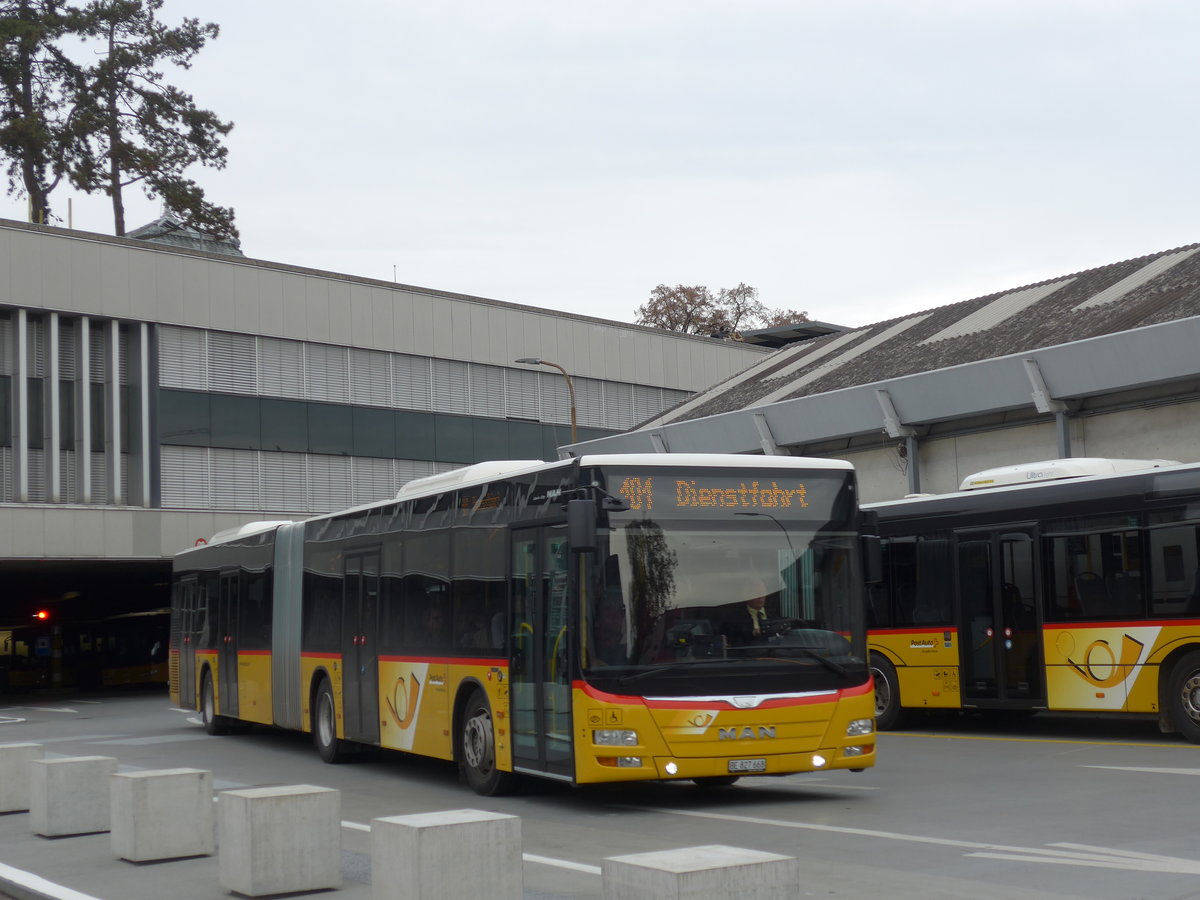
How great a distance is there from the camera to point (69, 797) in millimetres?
11383

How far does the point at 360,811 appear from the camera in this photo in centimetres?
1304

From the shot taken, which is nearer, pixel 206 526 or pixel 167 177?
pixel 206 526

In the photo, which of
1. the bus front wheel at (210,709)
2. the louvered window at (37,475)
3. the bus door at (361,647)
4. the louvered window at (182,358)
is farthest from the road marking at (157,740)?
the louvered window at (182,358)

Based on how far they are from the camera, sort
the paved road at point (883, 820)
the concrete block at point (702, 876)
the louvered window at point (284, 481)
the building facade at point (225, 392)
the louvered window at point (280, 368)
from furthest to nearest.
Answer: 1. the louvered window at point (284, 481)
2. the louvered window at point (280, 368)
3. the building facade at point (225, 392)
4. the paved road at point (883, 820)
5. the concrete block at point (702, 876)

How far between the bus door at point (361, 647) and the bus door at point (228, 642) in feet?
17.7

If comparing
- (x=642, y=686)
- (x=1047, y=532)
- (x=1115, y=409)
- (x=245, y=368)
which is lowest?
(x=642, y=686)

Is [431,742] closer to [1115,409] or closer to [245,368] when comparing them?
[1115,409]

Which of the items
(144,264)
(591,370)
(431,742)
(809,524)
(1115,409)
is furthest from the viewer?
(591,370)

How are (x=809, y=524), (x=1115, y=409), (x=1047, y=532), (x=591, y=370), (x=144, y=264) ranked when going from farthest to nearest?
(x=591, y=370) < (x=144, y=264) < (x=1115, y=409) < (x=1047, y=532) < (x=809, y=524)

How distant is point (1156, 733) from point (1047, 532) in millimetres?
2740

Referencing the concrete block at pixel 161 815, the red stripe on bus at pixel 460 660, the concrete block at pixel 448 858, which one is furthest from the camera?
the red stripe on bus at pixel 460 660

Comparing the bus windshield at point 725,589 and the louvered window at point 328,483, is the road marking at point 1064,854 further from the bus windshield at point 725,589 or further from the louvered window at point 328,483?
the louvered window at point 328,483

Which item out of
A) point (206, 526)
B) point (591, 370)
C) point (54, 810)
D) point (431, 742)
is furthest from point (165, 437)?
point (54, 810)

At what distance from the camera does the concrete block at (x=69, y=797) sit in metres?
11.3
